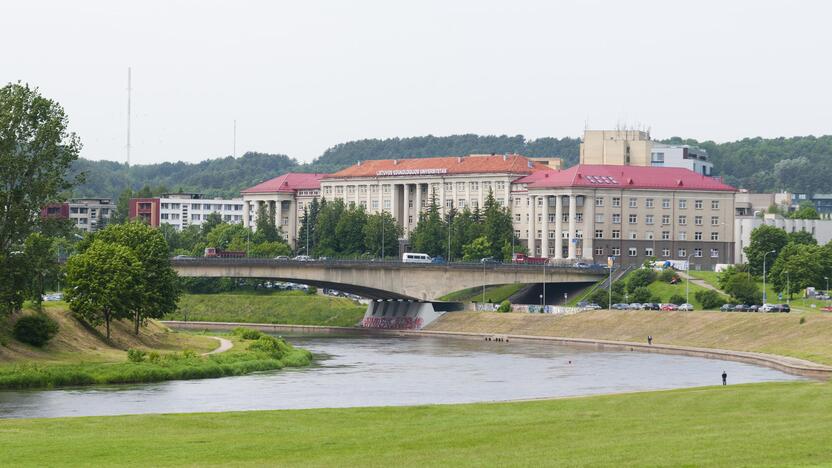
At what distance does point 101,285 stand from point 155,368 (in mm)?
18264

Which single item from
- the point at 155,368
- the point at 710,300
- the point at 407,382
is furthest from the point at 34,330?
the point at 710,300

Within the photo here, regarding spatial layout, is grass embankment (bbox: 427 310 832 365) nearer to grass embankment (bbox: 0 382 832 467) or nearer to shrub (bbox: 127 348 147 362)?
grass embankment (bbox: 0 382 832 467)

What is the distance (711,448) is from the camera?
5869cm

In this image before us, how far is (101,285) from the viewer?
13062 centimetres

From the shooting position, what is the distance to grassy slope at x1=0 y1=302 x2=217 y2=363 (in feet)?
377

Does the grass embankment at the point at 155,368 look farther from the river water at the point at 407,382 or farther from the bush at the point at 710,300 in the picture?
the bush at the point at 710,300

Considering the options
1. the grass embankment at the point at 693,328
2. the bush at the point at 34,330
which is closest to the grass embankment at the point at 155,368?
the bush at the point at 34,330

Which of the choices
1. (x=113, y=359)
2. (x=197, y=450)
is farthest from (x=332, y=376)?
(x=197, y=450)

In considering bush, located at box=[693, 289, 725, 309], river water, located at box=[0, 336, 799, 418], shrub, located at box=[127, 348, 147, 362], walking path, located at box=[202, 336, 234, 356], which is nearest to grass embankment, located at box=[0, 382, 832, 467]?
river water, located at box=[0, 336, 799, 418]

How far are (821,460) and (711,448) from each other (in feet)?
17.5

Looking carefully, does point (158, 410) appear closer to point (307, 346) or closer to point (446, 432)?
point (446, 432)

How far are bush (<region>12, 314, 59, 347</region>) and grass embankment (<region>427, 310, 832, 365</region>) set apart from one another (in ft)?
208

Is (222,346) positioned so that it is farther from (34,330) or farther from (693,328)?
(693,328)

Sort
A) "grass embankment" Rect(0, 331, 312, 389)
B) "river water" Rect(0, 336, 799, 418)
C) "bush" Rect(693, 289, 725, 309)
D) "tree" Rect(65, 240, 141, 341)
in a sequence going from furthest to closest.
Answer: "bush" Rect(693, 289, 725, 309), "tree" Rect(65, 240, 141, 341), "grass embankment" Rect(0, 331, 312, 389), "river water" Rect(0, 336, 799, 418)
